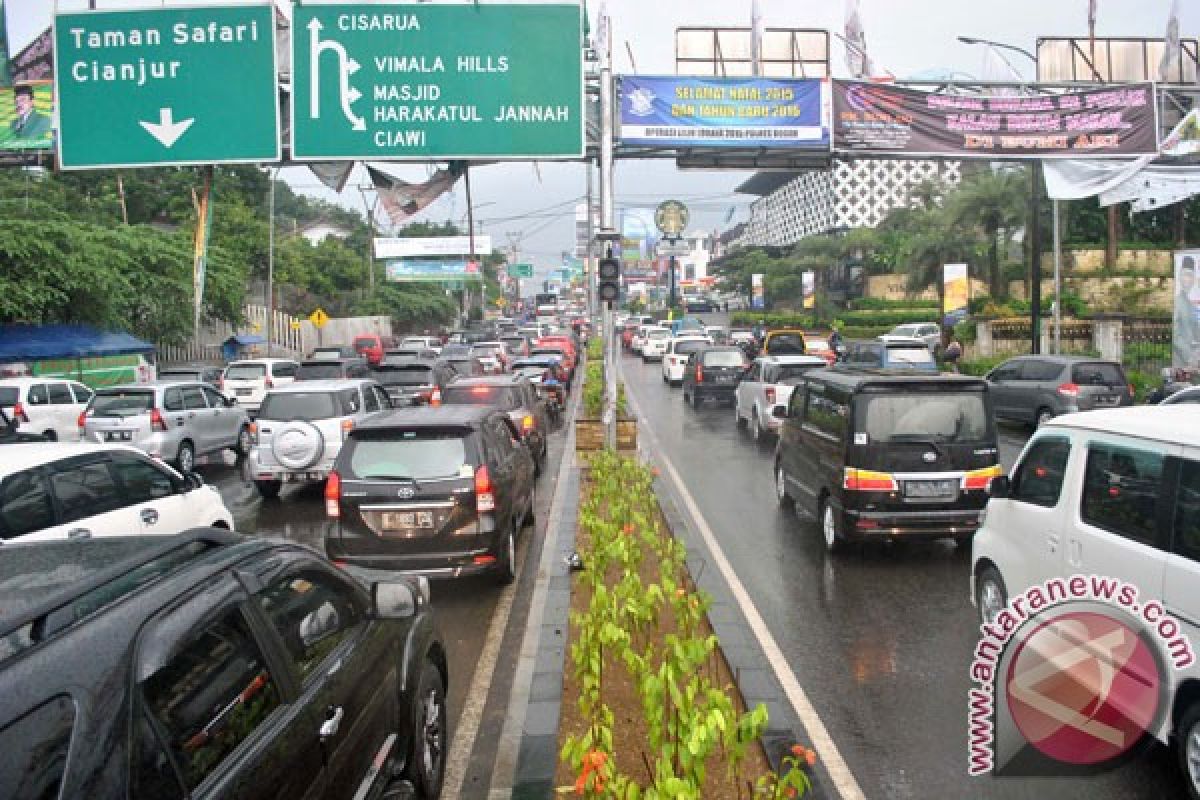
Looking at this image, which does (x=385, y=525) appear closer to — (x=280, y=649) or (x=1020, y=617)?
(x=280, y=649)

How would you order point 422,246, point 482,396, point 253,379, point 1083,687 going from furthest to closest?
point 422,246 < point 253,379 < point 482,396 < point 1083,687

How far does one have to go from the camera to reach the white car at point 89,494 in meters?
6.61

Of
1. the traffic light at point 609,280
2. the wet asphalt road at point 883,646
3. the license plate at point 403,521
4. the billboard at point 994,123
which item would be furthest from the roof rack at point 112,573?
the billboard at point 994,123

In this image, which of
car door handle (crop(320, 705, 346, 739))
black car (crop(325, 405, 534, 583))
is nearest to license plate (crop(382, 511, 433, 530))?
black car (crop(325, 405, 534, 583))

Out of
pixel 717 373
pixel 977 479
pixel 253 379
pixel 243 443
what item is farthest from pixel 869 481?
pixel 253 379

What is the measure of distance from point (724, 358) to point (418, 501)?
18.2 m

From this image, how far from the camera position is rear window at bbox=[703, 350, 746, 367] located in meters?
25.1

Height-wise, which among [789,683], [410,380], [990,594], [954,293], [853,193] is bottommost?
[789,683]

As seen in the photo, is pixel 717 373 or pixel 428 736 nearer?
pixel 428 736

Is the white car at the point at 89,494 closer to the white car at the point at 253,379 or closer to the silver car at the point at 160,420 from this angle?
the silver car at the point at 160,420

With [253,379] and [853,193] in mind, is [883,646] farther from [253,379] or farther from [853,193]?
[853,193]

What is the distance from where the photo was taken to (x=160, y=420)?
15.3 meters

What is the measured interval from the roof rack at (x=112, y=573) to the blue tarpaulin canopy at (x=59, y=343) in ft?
85.1

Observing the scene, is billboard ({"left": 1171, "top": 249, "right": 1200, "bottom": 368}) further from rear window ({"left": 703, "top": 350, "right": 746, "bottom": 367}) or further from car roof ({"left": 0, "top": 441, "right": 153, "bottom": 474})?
car roof ({"left": 0, "top": 441, "right": 153, "bottom": 474})
